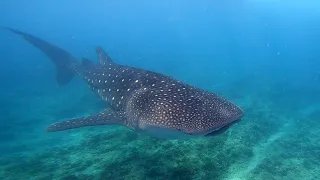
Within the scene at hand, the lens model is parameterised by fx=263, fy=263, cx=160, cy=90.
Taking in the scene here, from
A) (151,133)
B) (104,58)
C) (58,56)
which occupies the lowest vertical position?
(151,133)

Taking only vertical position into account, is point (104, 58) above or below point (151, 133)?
above

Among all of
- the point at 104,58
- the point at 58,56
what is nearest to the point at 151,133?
the point at 104,58

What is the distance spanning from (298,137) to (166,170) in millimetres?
7652

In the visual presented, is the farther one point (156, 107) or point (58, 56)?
point (58, 56)

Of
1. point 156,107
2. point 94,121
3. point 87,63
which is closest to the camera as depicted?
point 156,107

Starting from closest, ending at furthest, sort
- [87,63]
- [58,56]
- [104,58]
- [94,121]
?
1. [94,121]
2. [104,58]
3. [87,63]
4. [58,56]

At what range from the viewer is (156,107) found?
5770 millimetres

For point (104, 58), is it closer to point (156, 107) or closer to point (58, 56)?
point (58, 56)

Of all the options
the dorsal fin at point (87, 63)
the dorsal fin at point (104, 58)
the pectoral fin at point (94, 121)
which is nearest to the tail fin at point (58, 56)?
the dorsal fin at point (87, 63)

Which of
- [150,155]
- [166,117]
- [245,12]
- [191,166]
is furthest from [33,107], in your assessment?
[245,12]

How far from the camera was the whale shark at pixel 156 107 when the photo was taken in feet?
15.9

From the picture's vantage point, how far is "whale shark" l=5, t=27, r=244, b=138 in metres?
4.84

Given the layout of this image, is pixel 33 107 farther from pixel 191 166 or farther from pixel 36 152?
pixel 191 166

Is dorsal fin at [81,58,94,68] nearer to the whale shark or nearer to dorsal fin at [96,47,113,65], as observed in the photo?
dorsal fin at [96,47,113,65]
